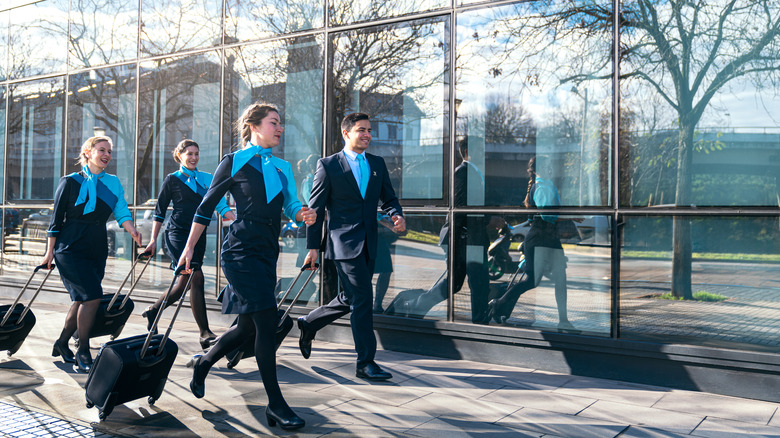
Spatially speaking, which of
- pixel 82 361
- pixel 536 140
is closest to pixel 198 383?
pixel 82 361

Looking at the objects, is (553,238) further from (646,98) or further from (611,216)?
(646,98)

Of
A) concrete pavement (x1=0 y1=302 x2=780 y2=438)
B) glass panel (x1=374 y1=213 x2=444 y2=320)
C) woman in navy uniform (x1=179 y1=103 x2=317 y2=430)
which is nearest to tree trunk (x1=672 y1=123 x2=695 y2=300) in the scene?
concrete pavement (x1=0 y1=302 x2=780 y2=438)

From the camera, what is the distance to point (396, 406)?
187 inches

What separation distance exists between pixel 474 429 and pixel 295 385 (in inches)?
64.8

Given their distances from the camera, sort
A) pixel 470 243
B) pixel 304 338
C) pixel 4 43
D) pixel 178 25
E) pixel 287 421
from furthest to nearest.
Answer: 1. pixel 4 43
2. pixel 178 25
3. pixel 470 243
4. pixel 304 338
5. pixel 287 421

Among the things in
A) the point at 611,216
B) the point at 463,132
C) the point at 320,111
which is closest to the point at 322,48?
the point at 320,111

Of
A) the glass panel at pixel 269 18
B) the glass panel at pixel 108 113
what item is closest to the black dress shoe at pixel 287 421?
the glass panel at pixel 269 18

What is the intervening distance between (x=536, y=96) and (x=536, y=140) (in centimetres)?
40

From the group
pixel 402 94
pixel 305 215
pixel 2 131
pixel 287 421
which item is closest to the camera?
pixel 287 421

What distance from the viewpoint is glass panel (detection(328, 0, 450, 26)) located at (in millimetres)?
6996

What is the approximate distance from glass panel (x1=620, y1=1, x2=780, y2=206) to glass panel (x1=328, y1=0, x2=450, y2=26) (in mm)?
1998

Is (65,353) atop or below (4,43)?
A: below

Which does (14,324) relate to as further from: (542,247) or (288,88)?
(542,247)

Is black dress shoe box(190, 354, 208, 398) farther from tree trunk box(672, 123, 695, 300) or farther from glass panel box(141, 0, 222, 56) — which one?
glass panel box(141, 0, 222, 56)
